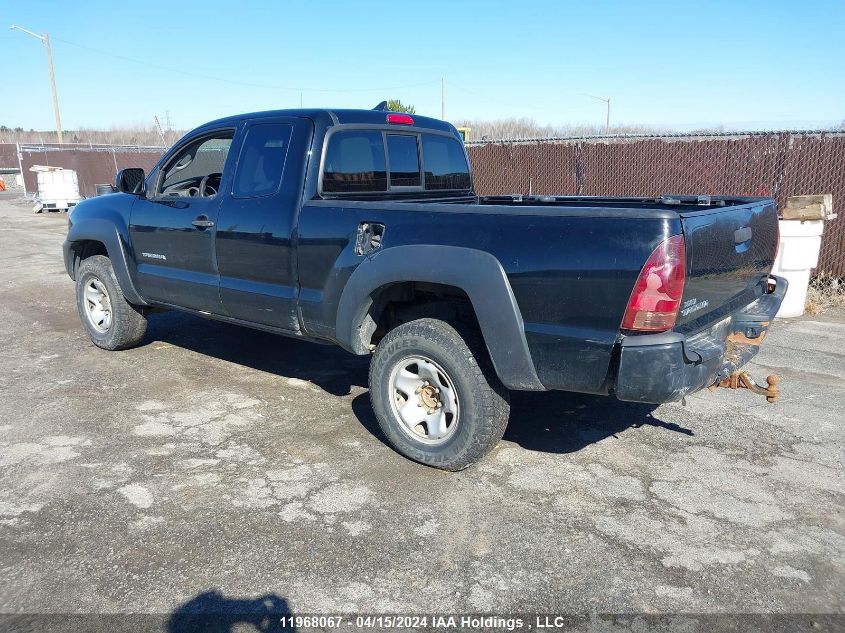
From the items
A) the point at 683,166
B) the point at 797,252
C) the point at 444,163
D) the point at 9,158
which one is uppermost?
the point at 9,158

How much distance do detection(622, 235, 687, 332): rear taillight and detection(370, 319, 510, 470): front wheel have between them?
35.5 inches

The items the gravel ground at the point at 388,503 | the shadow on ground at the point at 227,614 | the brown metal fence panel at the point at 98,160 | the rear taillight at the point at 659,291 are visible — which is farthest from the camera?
the brown metal fence panel at the point at 98,160

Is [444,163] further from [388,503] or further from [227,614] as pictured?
[227,614]

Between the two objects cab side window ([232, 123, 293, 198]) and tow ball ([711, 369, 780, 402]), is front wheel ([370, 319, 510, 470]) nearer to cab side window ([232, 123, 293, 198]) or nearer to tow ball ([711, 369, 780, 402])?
tow ball ([711, 369, 780, 402])

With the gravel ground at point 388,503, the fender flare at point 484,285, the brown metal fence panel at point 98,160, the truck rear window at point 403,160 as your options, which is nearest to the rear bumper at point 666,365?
the fender flare at point 484,285

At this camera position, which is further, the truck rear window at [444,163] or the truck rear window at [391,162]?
the truck rear window at [444,163]

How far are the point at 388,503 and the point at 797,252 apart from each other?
19.0ft

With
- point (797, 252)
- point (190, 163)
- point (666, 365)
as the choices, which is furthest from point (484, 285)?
point (797, 252)

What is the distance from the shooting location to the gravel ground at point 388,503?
2.84 metres

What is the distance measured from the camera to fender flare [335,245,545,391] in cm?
337

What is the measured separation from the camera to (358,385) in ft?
17.7

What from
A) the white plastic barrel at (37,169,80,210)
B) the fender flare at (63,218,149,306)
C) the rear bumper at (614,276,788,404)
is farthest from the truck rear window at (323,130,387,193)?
the white plastic barrel at (37,169,80,210)

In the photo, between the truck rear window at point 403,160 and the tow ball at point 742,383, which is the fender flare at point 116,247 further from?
the tow ball at point 742,383

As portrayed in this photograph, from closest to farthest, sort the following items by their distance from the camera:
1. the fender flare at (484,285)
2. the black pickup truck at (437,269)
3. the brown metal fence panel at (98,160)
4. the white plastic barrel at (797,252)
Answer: the black pickup truck at (437,269), the fender flare at (484,285), the white plastic barrel at (797,252), the brown metal fence panel at (98,160)
